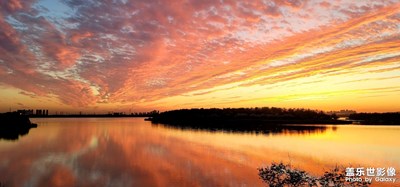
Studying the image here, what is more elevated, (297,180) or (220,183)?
(297,180)

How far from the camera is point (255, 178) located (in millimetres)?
28328

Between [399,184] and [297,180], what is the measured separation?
10555 mm

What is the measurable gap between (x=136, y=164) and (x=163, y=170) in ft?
20.5

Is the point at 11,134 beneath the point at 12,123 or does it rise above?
beneath

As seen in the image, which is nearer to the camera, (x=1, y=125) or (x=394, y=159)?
(x=394, y=159)

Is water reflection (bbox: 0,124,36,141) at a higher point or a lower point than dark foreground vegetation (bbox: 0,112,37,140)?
lower

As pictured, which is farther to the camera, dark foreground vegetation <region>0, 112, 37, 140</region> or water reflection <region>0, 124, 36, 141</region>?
dark foreground vegetation <region>0, 112, 37, 140</region>

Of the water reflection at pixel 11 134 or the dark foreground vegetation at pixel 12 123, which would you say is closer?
the water reflection at pixel 11 134

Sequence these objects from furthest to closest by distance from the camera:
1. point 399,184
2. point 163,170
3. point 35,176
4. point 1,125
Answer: point 1,125
point 163,170
point 35,176
point 399,184

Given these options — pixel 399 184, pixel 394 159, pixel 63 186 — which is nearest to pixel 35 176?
pixel 63 186

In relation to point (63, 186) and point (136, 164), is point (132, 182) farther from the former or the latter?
point (136, 164)

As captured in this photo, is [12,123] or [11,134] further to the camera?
[12,123]

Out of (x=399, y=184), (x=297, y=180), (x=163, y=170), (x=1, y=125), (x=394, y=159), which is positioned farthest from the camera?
(x=1, y=125)

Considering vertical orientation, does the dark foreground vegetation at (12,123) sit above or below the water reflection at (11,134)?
above
